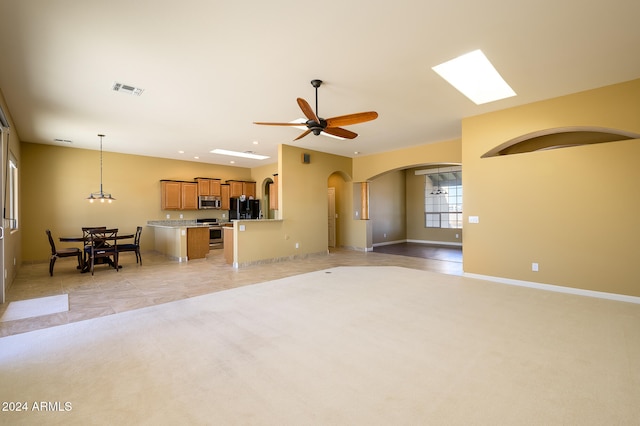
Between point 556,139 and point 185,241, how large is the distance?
8.31 metres

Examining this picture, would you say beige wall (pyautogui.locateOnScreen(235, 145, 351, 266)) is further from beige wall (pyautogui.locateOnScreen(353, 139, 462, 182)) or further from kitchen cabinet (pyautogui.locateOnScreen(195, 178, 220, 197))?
kitchen cabinet (pyautogui.locateOnScreen(195, 178, 220, 197))

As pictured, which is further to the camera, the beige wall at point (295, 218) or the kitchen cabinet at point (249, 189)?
the kitchen cabinet at point (249, 189)

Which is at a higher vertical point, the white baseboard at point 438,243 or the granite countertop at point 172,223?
the granite countertop at point 172,223

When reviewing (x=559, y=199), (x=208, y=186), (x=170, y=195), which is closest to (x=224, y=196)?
(x=208, y=186)

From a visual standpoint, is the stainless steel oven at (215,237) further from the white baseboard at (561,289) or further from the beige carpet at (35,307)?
the white baseboard at (561,289)

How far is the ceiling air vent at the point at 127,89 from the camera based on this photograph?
392cm

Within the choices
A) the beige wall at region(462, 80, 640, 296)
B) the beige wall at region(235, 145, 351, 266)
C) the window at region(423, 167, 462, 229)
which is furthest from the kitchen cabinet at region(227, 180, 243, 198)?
the beige wall at region(462, 80, 640, 296)

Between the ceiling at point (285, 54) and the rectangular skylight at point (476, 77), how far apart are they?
125mm

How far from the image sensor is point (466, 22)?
2.68 metres

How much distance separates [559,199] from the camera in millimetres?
4469

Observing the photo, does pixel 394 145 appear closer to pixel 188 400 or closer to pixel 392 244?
pixel 392 244

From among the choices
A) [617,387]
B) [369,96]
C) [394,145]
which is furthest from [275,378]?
[394,145]

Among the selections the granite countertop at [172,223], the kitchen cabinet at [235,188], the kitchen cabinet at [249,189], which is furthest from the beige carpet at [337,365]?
the kitchen cabinet at [249,189]

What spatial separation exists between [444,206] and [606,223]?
6740 millimetres
